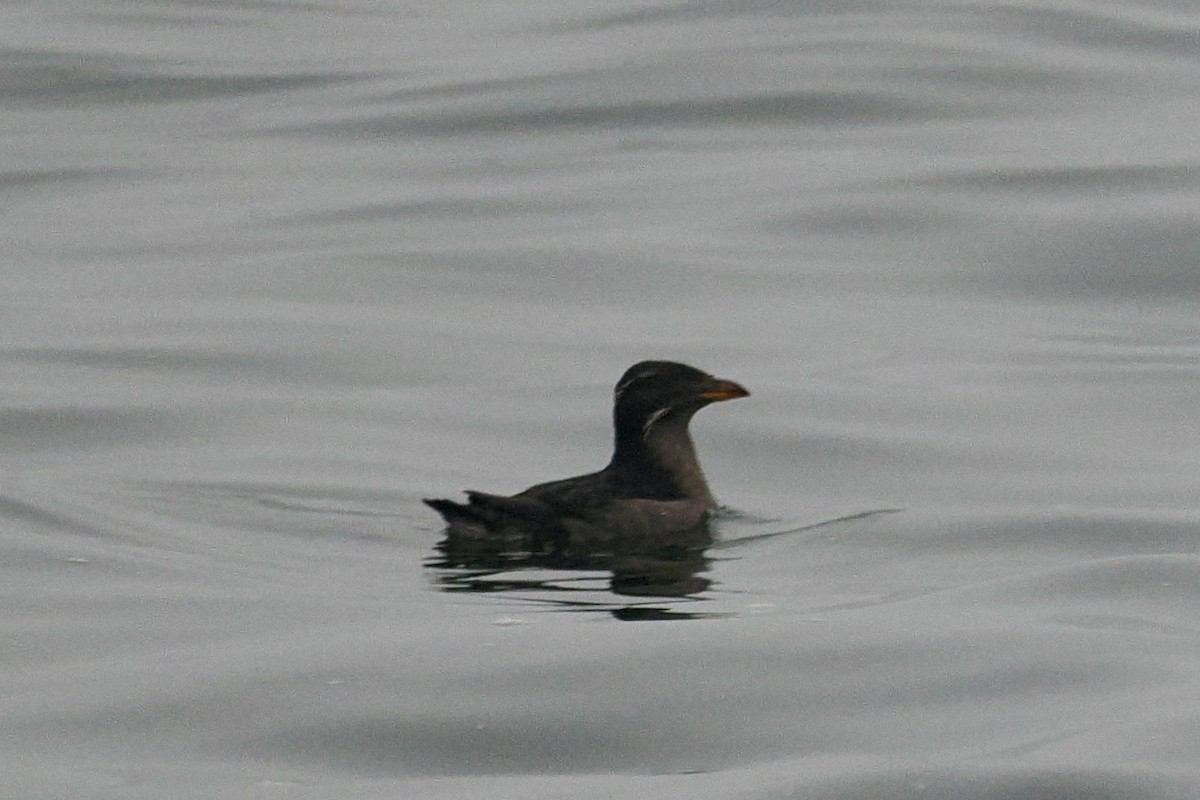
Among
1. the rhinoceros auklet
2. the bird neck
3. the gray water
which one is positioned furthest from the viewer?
the bird neck

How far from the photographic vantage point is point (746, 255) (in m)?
20.1

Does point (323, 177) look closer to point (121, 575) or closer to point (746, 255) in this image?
point (746, 255)

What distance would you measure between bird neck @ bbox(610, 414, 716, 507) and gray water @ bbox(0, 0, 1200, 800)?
0.37 m

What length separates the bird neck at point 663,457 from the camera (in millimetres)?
11914

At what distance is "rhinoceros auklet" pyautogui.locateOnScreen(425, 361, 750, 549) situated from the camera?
10.8 metres

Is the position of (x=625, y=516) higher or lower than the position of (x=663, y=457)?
lower

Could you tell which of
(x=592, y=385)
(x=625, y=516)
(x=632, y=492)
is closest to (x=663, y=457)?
(x=632, y=492)

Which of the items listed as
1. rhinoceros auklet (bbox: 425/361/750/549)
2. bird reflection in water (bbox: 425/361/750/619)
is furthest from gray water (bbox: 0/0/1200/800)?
rhinoceros auklet (bbox: 425/361/750/549)

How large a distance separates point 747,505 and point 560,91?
13704 mm

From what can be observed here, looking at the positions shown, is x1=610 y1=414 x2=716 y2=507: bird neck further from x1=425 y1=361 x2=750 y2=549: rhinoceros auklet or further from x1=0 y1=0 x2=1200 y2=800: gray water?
x1=0 y1=0 x2=1200 y2=800: gray water

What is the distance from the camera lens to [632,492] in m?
11.6

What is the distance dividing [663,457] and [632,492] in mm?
404

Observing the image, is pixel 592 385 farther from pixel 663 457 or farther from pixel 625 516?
pixel 625 516

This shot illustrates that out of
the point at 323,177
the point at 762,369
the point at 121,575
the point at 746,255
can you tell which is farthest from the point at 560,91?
the point at 121,575
